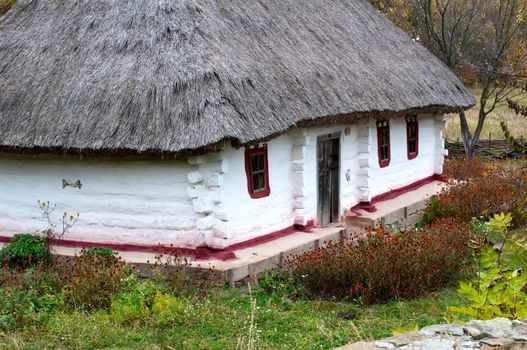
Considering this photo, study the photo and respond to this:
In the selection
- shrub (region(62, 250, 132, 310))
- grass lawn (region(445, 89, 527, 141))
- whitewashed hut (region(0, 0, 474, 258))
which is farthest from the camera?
grass lawn (region(445, 89, 527, 141))

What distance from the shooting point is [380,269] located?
9.15 meters

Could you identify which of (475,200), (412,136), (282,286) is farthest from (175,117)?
(412,136)

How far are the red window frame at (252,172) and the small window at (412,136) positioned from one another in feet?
18.9

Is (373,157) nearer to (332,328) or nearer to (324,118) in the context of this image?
(324,118)

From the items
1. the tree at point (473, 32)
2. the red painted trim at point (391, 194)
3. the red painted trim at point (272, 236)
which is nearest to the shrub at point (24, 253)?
the red painted trim at point (272, 236)

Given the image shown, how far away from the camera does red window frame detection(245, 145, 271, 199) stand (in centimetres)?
1091

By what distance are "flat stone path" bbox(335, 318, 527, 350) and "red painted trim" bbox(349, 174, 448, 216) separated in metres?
8.71

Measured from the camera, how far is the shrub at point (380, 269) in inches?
359

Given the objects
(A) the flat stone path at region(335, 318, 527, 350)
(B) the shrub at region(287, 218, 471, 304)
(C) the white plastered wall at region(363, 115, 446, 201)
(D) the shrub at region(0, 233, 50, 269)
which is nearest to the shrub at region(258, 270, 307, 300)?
(B) the shrub at region(287, 218, 471, 304)

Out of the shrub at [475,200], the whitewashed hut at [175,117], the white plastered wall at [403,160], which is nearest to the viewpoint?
the whitewashed hut at [175,117]

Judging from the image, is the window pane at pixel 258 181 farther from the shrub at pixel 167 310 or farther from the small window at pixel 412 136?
the small window at pixel 412 136

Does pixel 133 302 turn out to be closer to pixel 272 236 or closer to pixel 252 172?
pixel 252 172

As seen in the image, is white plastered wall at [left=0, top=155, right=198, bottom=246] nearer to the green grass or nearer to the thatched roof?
the thatched roof

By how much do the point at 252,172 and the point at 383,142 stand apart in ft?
16.0
